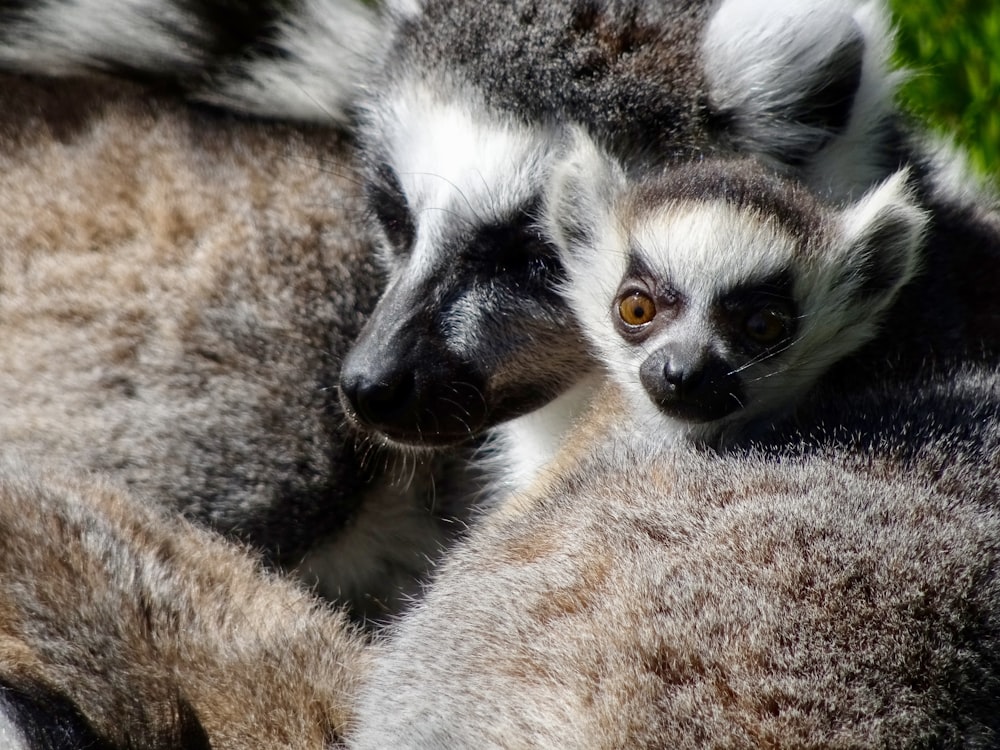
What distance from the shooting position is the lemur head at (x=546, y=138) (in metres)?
3.46

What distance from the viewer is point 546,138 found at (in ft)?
11.8

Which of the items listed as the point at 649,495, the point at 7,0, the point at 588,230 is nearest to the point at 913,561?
the point at 649,495

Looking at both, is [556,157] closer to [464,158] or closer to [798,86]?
[464,158]

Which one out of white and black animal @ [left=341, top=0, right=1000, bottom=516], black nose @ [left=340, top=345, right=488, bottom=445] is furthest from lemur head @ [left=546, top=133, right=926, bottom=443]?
black nose @ [left=340, top=345, right=488, bottom=445]

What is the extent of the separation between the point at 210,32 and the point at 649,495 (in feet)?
8.35

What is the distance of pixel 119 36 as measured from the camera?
441 centimetres

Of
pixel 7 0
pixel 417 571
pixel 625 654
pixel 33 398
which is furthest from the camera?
pixel 7 0

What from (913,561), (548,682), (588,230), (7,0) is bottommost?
(7,0)

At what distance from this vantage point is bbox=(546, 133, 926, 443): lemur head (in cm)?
299

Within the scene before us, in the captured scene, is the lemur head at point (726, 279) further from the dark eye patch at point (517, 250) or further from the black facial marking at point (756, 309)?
the dark eye patch at point (517, 250)

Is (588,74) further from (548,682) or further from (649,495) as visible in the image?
(548,682)

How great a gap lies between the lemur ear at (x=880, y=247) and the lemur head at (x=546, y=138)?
13.0 inches

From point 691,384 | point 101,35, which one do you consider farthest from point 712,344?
point 101,35

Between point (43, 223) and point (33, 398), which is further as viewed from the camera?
point (43, 223)
